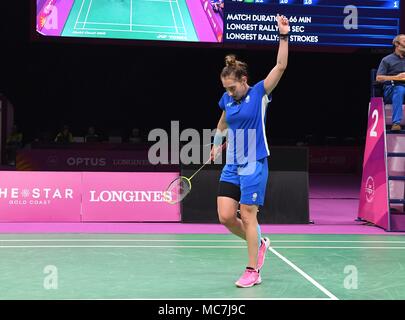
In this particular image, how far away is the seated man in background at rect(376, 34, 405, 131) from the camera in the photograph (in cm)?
801

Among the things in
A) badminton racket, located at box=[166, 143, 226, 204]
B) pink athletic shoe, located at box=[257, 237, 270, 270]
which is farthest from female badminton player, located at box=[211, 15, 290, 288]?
badminton racket, located at box=[166, 143, 226, 204]

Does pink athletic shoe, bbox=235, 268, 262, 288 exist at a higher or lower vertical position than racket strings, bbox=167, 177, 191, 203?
lower

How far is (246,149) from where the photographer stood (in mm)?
4934

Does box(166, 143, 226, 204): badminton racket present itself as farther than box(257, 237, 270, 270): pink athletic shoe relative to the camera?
Yes

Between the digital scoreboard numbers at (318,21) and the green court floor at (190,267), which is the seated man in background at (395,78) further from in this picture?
the digital scoreboard numbers at (318,21)

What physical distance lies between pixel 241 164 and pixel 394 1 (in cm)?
766

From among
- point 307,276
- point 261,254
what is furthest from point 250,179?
point 307,276

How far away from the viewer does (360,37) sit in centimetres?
1155

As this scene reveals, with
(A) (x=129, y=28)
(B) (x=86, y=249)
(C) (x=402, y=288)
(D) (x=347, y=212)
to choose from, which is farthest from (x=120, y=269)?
(A) (x=129, y=28)

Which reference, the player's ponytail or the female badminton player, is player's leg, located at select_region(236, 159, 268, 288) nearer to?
the female badminton player

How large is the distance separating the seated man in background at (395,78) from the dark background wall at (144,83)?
9.09 meters

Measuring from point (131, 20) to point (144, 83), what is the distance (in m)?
6.91

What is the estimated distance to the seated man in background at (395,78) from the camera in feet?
26.3

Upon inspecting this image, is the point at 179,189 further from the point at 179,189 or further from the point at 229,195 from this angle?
the point at 229,195
